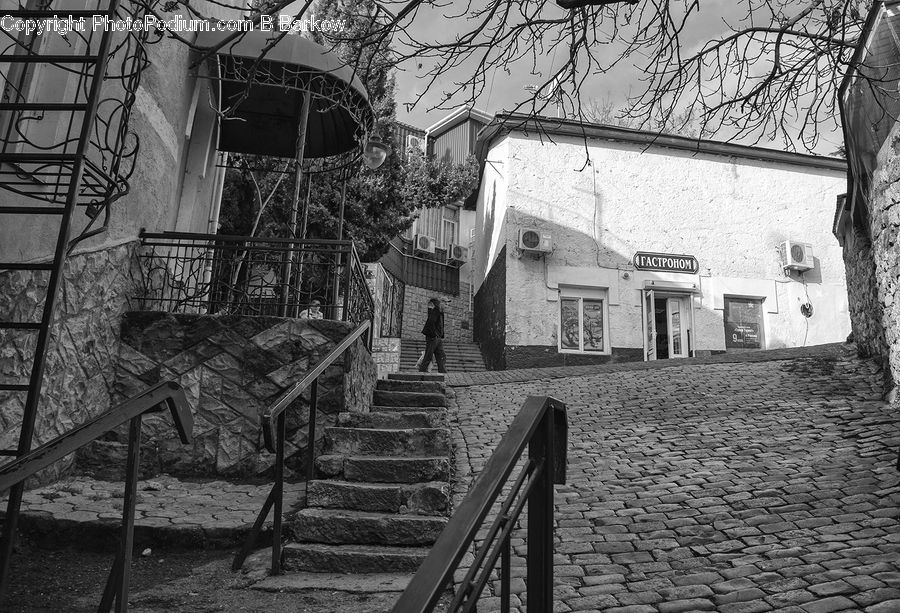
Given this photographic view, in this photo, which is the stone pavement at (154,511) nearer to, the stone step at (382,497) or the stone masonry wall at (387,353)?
the stone step at (382,497)

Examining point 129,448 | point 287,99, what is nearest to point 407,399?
point 287,99

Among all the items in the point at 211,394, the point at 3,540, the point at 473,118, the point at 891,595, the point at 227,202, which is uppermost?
the point at 473,118

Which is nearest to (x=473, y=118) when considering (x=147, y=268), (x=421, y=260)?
(x=421, y=260)

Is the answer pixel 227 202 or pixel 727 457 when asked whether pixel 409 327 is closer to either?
pixel 227 202

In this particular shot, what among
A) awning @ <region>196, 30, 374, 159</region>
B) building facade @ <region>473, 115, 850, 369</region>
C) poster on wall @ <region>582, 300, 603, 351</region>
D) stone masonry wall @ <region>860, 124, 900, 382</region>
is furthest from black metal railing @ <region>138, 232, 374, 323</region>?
poster on wall @ <region>582, 300, 603, 351</region>

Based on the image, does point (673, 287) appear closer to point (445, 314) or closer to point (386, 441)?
point (445, 314)

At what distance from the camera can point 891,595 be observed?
3531 mm

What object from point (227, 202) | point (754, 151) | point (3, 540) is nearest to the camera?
point (3, 540)

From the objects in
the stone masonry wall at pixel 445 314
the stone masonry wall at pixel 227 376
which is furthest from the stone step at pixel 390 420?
the stone masonry wall at pixel 445 314

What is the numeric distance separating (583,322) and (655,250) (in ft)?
8.53

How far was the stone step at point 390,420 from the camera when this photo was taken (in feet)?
20.0

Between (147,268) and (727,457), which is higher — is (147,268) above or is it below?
above

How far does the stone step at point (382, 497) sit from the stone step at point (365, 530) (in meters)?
0.25

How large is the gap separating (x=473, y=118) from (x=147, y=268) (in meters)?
18.2
